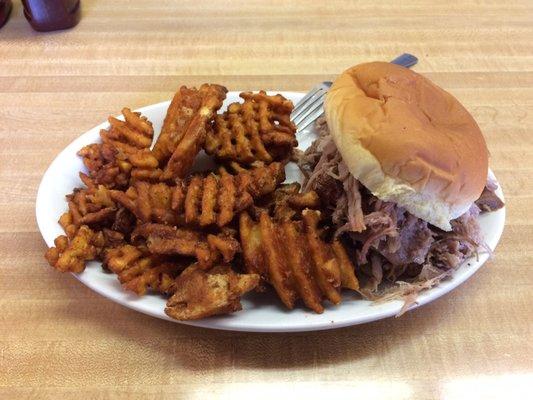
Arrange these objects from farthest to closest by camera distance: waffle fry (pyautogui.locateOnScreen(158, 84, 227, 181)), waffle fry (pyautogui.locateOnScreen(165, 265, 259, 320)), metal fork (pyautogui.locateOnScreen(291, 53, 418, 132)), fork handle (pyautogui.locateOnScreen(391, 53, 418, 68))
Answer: fork handle (pyautogui.locateOnScreen(391, 53, 418, 68)) < metal fork (pyautogui.locateOnScreen(291, 53, 418, 132)) < waffle fry (pyautogui.locateOnScreen(158, 84, 227, 181)) < waffle fry (pyautogui.locateOnScreen(165, 265, 259, 320))

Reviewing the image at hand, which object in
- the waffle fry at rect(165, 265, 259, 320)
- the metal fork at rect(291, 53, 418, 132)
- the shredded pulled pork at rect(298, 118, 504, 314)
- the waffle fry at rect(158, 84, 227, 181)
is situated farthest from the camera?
the metal fork at rect(291, 53, 418, 132)

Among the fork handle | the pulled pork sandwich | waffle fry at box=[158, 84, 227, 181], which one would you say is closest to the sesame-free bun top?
the pulled pork sandwich

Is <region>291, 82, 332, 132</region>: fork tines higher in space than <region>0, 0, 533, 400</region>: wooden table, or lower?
higher

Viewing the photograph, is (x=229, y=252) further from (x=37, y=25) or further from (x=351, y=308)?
(x=37, y=25)

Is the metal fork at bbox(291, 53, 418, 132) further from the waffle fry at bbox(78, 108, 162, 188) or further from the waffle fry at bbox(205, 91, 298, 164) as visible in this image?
the waffle fry at bbox(78, 108, 162, 188)

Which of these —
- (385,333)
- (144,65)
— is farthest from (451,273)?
(144,65)

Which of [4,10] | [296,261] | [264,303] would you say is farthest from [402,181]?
[4,10]
